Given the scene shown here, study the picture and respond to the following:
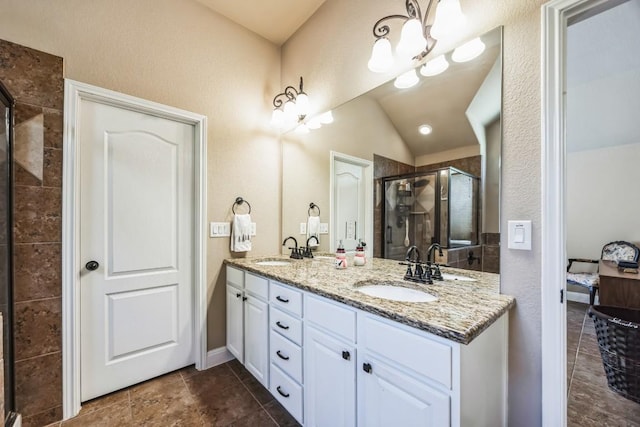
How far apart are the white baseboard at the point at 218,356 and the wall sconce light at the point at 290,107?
201 cm

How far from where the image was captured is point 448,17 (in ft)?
3.96

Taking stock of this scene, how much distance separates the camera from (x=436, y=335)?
0.81 m

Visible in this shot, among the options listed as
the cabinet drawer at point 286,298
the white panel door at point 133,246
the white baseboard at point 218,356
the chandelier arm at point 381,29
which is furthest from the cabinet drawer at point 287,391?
the chandelier arm at point 381,29

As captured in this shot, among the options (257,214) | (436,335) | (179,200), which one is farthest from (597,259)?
(179,200)

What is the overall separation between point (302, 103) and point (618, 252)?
4068 millimetres

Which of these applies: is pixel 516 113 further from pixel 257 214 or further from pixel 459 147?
pixel 257 214

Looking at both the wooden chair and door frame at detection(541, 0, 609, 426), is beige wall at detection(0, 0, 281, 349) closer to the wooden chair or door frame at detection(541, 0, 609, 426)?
door frame at detection(541, 0, 609, 426)

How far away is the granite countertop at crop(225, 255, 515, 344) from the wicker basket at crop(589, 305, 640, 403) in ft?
3.51

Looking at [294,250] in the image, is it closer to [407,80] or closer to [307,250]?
[307,250]

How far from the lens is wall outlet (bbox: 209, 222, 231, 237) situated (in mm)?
2078

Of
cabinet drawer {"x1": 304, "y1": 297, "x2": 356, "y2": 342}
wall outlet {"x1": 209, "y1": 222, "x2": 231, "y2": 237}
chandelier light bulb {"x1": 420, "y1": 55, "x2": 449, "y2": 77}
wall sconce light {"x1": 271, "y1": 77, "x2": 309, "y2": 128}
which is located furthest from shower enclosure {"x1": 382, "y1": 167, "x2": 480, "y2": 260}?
wall outlet {"x1": 209, "y1": 222, "x2": 231, "y2": 237}

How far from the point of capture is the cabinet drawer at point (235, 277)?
6.22 ft

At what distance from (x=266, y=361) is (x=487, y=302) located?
129 centimetres

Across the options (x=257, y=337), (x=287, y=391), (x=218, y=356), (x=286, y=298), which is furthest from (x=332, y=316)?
(x=218, y=356)
